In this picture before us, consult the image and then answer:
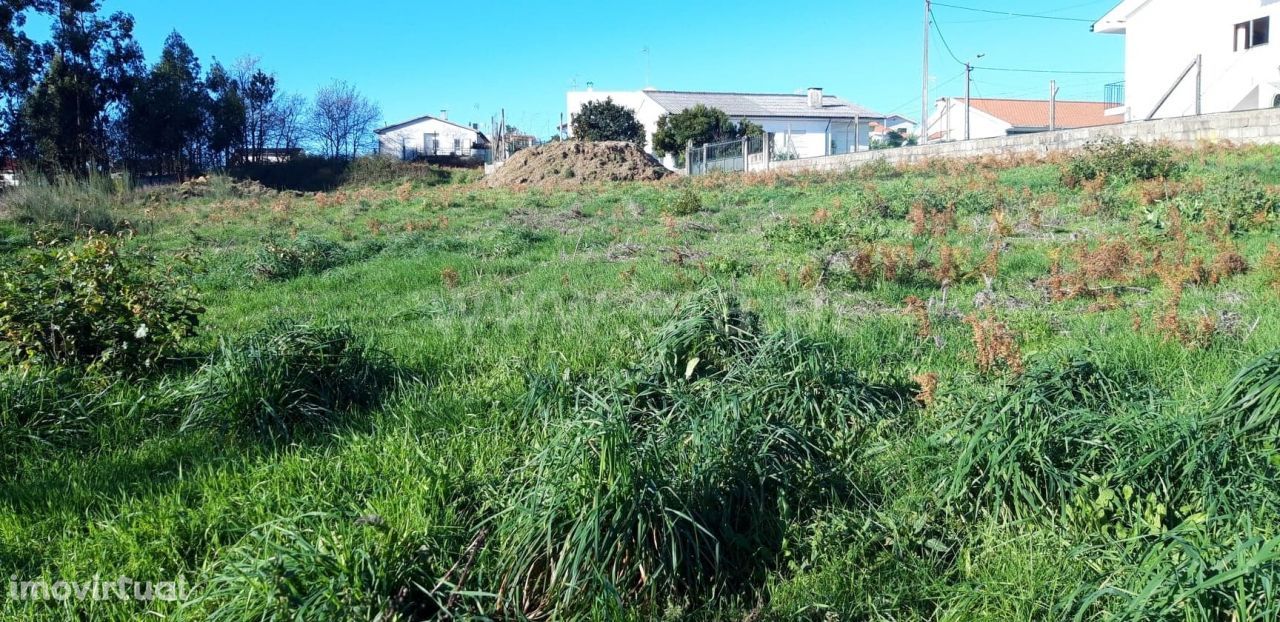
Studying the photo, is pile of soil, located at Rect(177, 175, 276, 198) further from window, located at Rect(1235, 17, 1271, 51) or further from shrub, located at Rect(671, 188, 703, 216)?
window, located at Rect(1235, 17, 1271, 51)

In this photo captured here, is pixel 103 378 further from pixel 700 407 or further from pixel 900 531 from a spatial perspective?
pixel 900 531

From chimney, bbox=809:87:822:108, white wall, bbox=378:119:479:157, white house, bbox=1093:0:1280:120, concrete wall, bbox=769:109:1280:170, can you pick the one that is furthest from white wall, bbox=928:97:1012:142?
white wall, bbox=378:119:479:157

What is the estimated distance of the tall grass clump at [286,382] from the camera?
4465 millimetres

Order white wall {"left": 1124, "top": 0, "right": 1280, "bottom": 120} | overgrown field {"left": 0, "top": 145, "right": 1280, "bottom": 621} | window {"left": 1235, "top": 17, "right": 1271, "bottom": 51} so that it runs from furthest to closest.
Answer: window {"left": 1235, "top": 17, "right": 1271, "bottom": 51}, white wall {"left": 1124, "top": 0, "right": 1280, "bottom": 120}, overgrown field {"left": 0, "top": 145, "right": 1280, "bottom": 621}

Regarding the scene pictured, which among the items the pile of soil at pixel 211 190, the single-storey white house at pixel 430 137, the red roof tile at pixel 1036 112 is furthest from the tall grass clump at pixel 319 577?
the single-storey white house at pixel 430 137

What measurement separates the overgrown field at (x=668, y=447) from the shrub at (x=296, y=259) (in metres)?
2.28

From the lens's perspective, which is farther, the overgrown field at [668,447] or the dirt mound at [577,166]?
the dirt mound at [577,166]

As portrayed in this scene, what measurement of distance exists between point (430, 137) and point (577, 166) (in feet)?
133

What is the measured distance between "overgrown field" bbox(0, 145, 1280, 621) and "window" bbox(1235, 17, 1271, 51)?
27.3 metres

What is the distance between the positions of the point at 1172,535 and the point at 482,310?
5.70 meters

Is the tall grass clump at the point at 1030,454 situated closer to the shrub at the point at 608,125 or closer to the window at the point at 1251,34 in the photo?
the window at the point at 1251,34

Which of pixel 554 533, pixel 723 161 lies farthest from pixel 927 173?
pixel 554 533

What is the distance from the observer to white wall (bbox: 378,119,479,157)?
67.6 metres

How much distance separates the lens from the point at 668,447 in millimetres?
3725
